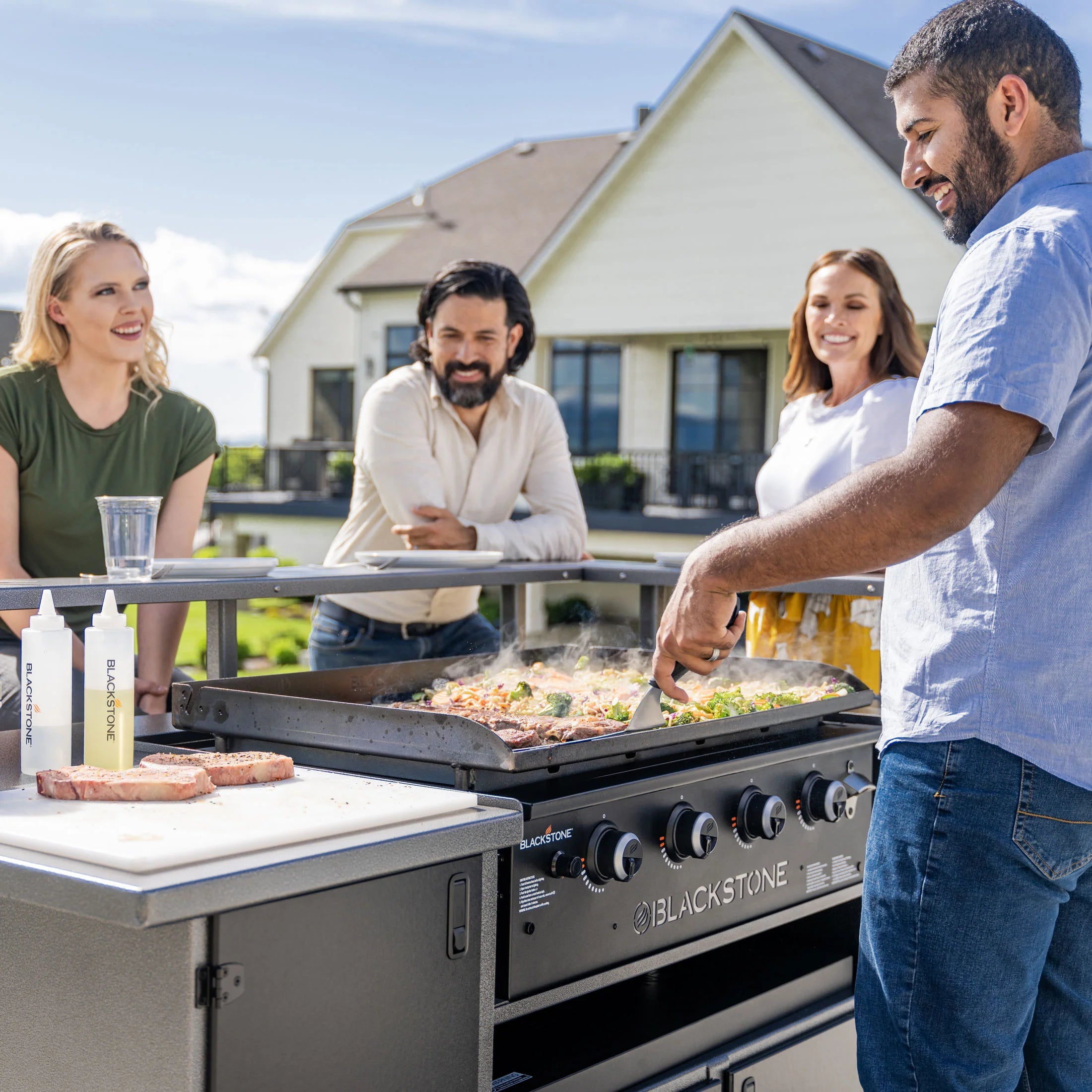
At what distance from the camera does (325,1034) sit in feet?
5.43

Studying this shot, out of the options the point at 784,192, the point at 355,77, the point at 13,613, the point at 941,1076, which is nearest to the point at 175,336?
the point at 13,613

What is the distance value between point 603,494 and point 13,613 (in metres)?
16.8

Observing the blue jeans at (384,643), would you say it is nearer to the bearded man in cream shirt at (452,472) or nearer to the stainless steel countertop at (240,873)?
the bearded man in cream shirt at (452,472)

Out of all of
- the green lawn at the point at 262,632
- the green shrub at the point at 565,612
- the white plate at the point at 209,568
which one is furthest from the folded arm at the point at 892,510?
the green shrub at the point at 565,612

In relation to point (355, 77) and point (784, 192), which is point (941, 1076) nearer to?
point (784, 192)

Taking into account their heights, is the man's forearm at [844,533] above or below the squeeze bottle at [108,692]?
above

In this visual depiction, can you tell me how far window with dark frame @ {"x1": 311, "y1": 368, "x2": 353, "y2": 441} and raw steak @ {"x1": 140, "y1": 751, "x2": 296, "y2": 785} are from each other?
24.7m

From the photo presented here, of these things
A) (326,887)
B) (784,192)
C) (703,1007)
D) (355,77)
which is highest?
(355,77)

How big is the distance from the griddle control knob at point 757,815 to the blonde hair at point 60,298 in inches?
74.7

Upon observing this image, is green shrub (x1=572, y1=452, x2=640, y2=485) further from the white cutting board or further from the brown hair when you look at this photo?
the white cutting board

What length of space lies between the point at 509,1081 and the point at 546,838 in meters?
0.44

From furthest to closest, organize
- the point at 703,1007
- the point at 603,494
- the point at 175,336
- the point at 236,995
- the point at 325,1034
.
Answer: the point at 603,494 → the point at 175,336 → the point at 703,1007 → the point at 325,1034 → the point at 236,995

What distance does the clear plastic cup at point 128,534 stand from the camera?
255 cm

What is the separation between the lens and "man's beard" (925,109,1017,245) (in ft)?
6.23
